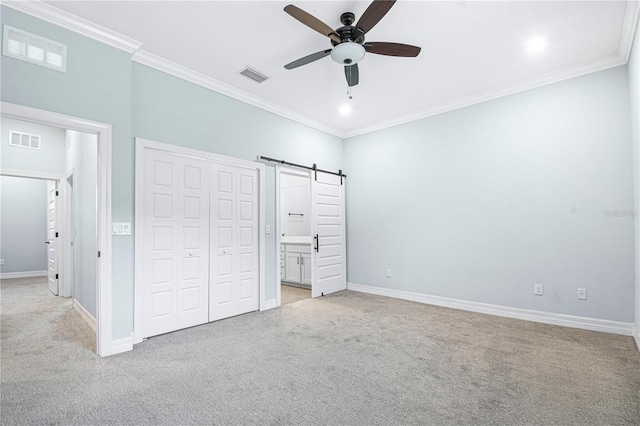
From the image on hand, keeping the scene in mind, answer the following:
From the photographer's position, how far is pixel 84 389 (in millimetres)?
2287

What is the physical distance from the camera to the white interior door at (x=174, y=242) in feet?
11.0

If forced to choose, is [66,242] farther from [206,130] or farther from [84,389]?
[84,389]

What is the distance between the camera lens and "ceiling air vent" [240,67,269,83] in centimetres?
373

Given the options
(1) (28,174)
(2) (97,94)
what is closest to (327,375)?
→ (2) (97,94)

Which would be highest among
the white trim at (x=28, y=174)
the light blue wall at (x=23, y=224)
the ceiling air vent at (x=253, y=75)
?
the ceiling air vent at (x=253, y=75)

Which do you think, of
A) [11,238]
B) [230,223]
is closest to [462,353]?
[230,223]

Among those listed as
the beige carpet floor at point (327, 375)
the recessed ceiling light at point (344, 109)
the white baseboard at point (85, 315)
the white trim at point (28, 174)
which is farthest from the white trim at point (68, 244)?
the recessed ceiling light at point (344, 109)

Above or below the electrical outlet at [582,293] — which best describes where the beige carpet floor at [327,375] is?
below

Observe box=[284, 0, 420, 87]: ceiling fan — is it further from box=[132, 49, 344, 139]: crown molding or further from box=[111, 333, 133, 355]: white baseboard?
box=[111, 333, 133, 355]: white baseboard

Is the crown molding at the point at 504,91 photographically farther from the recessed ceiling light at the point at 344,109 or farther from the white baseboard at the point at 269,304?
the white baseboard at the point at 269,304

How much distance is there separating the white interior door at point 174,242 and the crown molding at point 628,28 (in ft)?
14.7

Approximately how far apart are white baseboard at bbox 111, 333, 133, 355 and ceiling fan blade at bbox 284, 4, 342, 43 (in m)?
3.31

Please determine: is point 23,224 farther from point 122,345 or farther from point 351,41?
point 351,41

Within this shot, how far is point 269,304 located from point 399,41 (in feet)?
12.3
